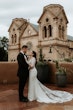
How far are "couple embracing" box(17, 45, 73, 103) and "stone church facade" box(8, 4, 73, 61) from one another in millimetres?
32255

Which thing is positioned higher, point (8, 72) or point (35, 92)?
point (8, 72)

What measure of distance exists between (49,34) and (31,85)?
38302 mm

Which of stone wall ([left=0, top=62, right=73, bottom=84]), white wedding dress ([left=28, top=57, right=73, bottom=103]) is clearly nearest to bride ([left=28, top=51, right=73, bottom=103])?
white wedding dress ([left=28, top=57, right=73, bottom=103])

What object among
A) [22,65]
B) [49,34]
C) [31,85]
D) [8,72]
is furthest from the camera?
[49,34]

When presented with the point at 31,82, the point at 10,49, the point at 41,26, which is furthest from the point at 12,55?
the point at 31,82

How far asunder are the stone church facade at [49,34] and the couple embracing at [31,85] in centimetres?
3226

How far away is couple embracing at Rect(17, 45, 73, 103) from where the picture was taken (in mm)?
7566

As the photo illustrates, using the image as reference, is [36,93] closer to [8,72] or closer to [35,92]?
[35,92]

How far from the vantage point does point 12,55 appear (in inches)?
2114

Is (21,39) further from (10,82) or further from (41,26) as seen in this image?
(10,82)

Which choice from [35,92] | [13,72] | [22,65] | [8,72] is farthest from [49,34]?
[22,65]

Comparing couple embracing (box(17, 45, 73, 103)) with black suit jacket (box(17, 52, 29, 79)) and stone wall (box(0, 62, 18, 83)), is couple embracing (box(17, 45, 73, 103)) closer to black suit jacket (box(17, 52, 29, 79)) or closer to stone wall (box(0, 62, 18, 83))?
black suit jacket (box(17, 52, 29, 79))

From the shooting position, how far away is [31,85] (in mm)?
7891

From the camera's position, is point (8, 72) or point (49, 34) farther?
point (49, 34)
